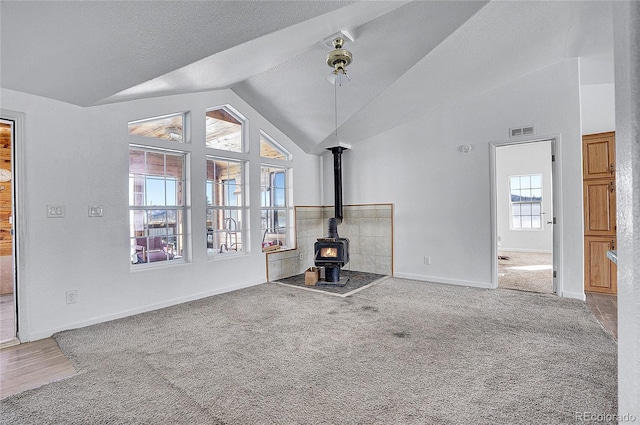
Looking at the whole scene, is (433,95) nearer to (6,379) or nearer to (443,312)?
(443,312)

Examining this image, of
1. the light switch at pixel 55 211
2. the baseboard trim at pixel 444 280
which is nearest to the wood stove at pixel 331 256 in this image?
the baseboard trim at pixel 444 280

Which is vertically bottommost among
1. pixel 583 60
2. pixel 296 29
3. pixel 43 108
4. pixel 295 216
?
pixel 295 216

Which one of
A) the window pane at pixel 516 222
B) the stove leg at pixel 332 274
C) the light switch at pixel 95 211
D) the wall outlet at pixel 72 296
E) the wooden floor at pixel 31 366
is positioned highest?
the light switch at pixel 95 211

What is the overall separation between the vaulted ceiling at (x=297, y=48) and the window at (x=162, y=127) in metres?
0.45

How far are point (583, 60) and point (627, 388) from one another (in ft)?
14.1

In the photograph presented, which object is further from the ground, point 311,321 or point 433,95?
point 433,95

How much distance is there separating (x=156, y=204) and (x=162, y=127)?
0.97 metres

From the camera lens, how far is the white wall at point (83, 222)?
2.82m

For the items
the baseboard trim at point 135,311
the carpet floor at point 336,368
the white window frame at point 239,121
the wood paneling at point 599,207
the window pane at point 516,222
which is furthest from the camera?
the window pane at point 516,222

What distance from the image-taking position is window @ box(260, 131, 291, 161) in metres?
5.23

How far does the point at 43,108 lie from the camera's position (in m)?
2.90

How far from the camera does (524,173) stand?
809 cm

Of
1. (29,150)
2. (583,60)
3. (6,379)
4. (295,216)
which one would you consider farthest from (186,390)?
(583,60)

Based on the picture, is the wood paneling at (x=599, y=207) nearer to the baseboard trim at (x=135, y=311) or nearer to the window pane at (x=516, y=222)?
the window pane at (x=516, y=222)
